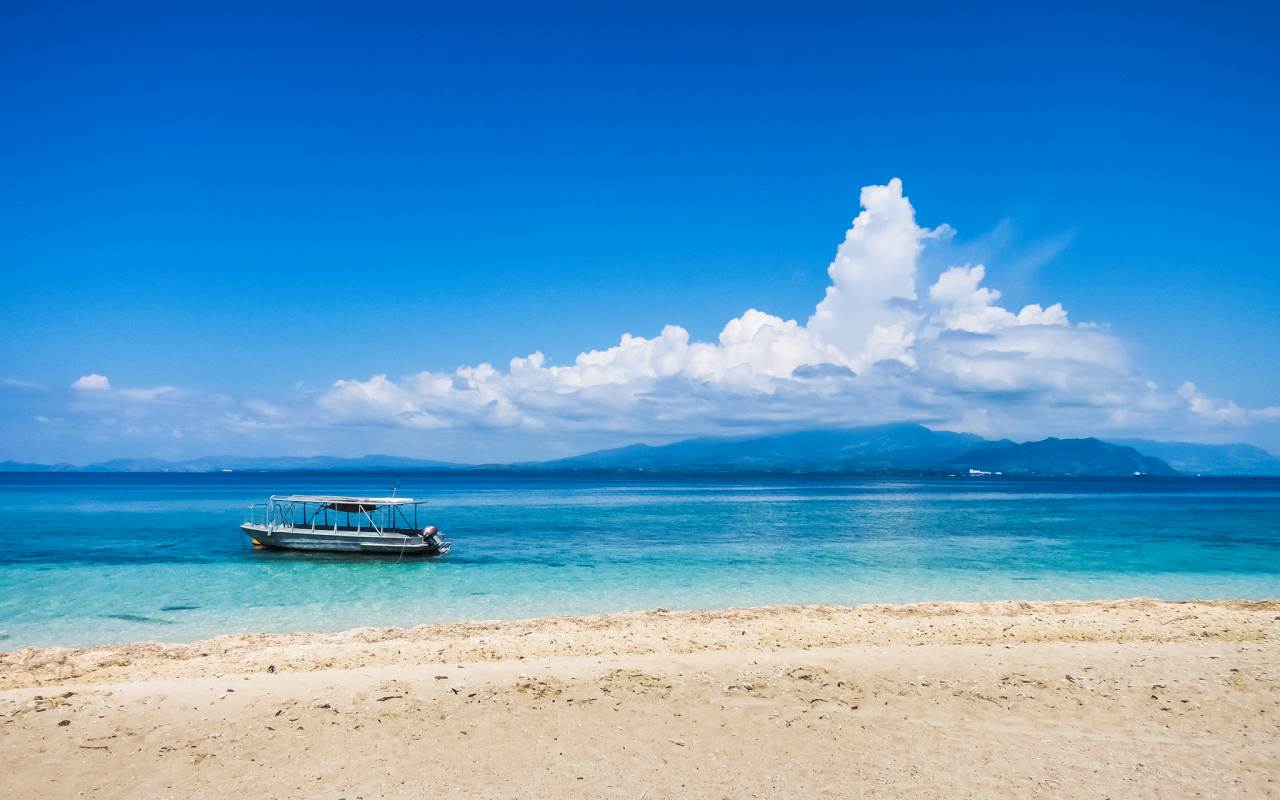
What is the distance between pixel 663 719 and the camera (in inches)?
395

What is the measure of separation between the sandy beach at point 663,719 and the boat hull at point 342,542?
19.2 m

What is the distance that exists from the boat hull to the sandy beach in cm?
1915

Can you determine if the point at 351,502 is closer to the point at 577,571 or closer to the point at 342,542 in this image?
the point at 342,542

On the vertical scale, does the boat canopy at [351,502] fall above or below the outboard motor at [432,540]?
above

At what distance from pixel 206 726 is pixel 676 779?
6316 millimetres

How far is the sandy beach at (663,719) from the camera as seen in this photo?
27.5ft

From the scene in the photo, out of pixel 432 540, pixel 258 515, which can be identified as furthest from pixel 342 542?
pixel 258 515

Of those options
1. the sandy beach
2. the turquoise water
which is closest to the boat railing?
the turquoise water

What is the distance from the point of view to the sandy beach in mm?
8391

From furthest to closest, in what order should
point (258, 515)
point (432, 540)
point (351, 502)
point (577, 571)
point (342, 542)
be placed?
point (258, 515) → point (351, 502) → point (342, 542) → point (432, 540) → point (577, 571)

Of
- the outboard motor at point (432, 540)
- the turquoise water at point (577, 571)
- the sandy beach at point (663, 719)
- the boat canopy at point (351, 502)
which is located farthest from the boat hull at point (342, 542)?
the sandy beach at point (663, 719)

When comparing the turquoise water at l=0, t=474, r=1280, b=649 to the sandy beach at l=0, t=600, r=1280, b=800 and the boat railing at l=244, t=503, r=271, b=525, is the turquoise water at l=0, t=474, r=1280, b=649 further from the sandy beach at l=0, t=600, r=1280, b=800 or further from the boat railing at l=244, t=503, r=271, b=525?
the sandy beach at l=0, t=600, r=1280, b=800

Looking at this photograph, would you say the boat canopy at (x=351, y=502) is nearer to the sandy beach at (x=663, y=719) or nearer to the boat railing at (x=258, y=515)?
the boat railing at (x=258, y=515)

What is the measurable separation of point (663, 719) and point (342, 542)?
28500mm
